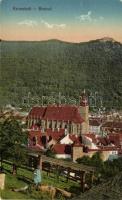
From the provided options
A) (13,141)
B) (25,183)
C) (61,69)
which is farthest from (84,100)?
(25,183)

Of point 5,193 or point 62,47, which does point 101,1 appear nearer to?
point 62,47

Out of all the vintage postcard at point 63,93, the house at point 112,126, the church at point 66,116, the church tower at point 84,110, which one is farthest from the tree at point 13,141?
the house at point 112,126

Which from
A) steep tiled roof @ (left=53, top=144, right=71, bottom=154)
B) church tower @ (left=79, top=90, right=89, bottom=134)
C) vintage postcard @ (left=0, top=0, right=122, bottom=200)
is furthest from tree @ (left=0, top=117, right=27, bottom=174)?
church tower @ (left=79, top=90, right=89, bottom=134)

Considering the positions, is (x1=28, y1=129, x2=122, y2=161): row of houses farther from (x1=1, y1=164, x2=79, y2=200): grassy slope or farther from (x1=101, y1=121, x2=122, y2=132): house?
(x1=1, y1=164, x2=79, y2=200): grassy slope

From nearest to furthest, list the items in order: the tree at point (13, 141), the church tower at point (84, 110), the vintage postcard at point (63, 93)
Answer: the vintage postcard at point (63, 93) → the church tower at point (84, 110) → the tree at point (13, 141)

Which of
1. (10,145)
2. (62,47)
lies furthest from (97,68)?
(10,145)

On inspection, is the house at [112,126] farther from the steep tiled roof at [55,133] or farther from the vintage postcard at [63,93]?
the steep tiled roof at [55,133]
